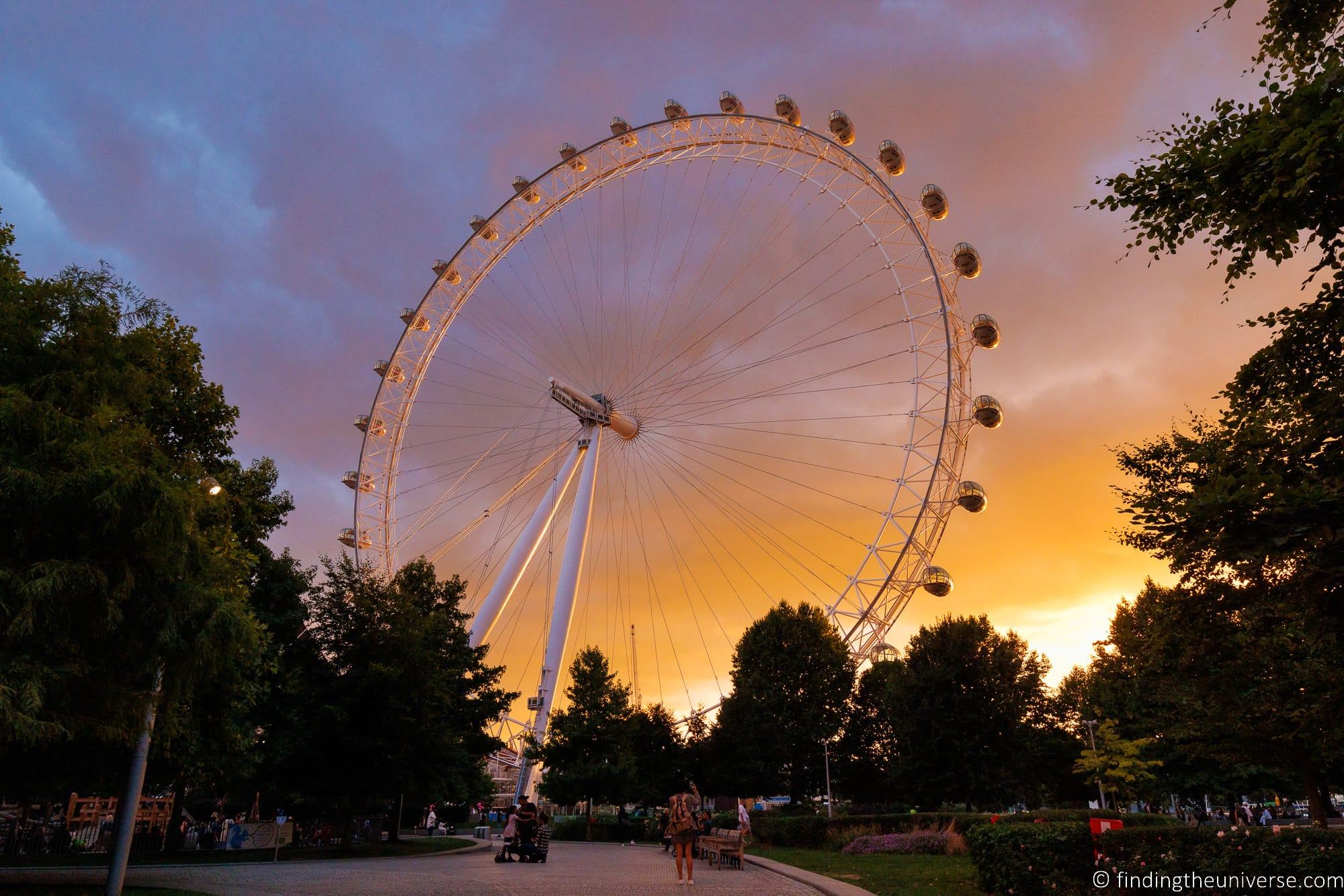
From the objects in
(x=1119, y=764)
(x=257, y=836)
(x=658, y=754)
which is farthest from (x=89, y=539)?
(x=1119, y=764)

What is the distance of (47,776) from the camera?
13547mm

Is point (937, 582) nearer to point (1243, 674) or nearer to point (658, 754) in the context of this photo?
point (1243, 674)

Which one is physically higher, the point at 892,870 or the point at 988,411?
the point at 988,411

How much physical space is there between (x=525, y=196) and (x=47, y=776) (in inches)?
1458

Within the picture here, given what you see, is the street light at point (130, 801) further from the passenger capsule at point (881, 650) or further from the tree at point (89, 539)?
the passenger capsule at point (881, 650)

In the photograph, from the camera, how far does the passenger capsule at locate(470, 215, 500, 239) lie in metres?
46.0

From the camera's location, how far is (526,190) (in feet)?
148

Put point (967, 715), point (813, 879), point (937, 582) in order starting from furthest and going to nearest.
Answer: point (967, 715)
point (937, 582)
point (813, 879)

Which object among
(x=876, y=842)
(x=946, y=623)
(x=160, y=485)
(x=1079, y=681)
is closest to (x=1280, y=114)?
(x=160, y=485)

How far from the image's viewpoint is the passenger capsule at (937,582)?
120 feet

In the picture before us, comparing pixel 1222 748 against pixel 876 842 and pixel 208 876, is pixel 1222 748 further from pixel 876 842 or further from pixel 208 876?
pixel 208 876

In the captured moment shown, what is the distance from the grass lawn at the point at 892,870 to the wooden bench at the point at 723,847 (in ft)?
5.17

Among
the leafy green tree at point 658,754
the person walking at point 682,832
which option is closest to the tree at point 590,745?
the leafy green tree at point 658,754

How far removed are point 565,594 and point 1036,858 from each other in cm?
2552
